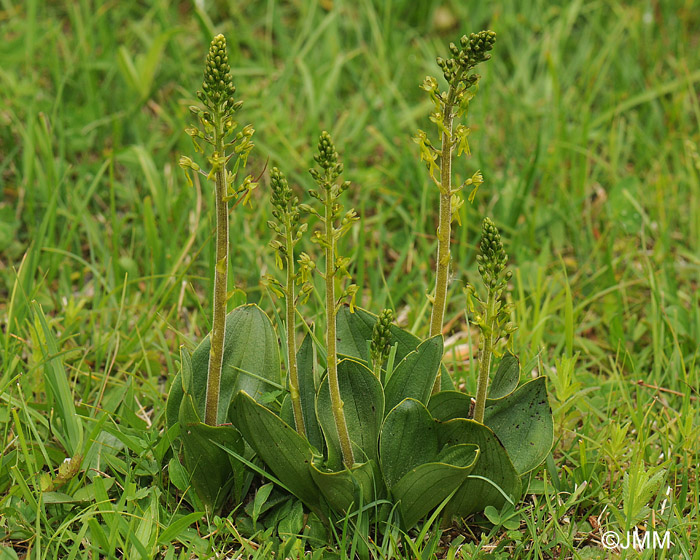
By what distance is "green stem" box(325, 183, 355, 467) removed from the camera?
211 centimetres

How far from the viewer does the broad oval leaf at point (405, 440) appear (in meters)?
2.38

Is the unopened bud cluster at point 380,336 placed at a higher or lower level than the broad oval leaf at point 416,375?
higher

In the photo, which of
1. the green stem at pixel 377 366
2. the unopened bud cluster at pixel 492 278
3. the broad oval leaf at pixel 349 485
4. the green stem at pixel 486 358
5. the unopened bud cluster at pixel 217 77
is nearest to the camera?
the unopened bud cluster at pixel 217 77

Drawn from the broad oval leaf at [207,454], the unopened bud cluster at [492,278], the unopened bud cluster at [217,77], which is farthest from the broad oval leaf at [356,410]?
the unopened bud cluster at [217,77]

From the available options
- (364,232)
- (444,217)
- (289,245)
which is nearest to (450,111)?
(444,217)

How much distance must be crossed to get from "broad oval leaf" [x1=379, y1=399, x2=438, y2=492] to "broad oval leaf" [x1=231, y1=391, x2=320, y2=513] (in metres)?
0.23

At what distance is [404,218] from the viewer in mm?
4109

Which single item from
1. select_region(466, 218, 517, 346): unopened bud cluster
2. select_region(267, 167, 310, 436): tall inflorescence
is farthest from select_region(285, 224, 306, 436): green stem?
select_region(466, 218, 517, 346): unopened bud cluster

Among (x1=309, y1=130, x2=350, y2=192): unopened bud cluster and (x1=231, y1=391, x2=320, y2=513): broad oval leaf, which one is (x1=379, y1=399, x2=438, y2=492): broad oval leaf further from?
(x1=309, y1=130, x2=350, y2=192): unopened bud cluster

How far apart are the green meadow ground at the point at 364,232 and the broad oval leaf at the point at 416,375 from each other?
1.49 feet

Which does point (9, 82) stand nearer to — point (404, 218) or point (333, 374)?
point (404, 218)


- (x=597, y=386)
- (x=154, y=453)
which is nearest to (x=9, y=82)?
(x=154, y=453)

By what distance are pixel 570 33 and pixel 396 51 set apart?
137cm

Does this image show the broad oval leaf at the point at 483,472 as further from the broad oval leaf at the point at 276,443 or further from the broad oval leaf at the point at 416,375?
the broad oval leaf at the point at 276,443
